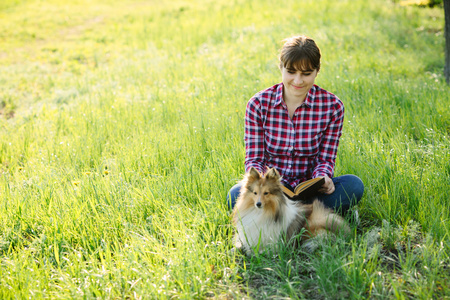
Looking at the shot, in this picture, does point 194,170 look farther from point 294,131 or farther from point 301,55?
point 301,55

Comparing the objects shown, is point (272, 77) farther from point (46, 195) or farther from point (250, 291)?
point (250, 291)

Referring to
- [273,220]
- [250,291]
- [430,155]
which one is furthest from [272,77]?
[250,291]

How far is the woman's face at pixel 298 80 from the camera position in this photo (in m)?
3.04

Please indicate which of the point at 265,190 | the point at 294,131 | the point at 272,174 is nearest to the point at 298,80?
the point at 294,131

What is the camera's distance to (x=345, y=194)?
323 centimetres

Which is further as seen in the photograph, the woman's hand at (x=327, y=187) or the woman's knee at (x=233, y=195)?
the woman's knee at (x=233, y=195)

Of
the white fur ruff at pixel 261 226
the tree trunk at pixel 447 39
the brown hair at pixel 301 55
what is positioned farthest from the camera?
the tree trunk at pixel 447 39

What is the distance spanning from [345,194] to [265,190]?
0.89 metres

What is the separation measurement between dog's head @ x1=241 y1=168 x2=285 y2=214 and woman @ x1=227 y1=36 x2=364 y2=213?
42 cm

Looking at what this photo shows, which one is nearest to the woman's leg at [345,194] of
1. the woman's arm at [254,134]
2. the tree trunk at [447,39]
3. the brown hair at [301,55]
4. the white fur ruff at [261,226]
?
the white fur ruff at [261,226]

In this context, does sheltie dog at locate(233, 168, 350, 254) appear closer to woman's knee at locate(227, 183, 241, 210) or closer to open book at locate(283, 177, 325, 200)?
open book at locate(283, 177, 325, 200)

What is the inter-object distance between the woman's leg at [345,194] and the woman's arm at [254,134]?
0.61m

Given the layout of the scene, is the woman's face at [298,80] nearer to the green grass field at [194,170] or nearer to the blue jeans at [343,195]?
the blue jeans at [343,195]

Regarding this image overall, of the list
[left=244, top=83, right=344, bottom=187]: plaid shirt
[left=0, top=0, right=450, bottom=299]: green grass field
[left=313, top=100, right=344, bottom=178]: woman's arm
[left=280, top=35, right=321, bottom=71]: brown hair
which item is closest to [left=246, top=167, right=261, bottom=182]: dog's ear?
[left=244, top=83, right=344, bottom=187]: plaid shirt
